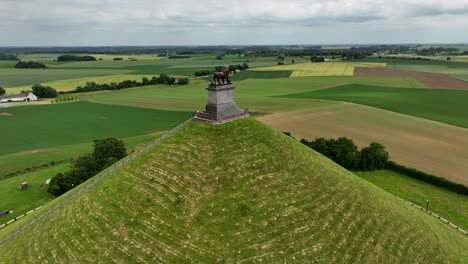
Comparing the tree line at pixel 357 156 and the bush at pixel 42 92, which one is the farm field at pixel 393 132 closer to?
the tree line at pixel 357 156

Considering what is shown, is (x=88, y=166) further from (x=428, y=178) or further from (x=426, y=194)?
(x=428, y=178)

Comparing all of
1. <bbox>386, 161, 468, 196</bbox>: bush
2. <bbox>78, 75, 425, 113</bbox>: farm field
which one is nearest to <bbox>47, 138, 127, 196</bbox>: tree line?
<bbox>386, 161, 468, 196</bbox>: bush

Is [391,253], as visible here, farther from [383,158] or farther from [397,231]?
[383,158]

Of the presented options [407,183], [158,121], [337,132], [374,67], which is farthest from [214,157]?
[374,67]

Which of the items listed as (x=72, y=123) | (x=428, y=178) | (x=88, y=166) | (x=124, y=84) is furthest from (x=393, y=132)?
(x=124, y=84)

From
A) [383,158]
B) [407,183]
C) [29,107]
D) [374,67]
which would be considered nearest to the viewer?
[407,183]

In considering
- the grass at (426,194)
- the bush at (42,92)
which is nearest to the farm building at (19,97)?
the bush at (42,92)
